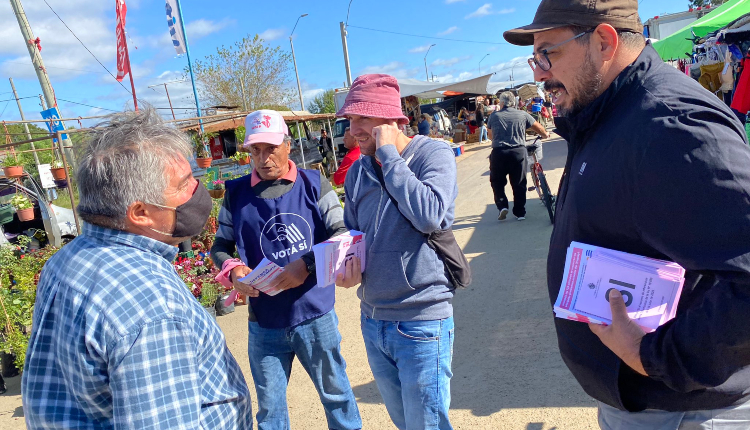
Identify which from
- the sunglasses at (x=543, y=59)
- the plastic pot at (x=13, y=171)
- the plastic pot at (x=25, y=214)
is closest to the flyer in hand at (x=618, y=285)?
the sunglasses at (x=543, y=59)

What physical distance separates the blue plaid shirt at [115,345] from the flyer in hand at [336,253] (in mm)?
709

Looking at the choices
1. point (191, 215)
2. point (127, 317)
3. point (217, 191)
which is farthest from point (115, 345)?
point (217, 191)

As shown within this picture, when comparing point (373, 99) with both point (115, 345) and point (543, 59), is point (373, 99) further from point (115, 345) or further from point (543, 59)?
point (115, 345)

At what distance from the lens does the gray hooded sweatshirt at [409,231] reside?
193 centimetres

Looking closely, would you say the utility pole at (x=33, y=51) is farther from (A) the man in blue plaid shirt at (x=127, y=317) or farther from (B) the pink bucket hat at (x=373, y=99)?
(A) the man in blue plaid shirt at (x=127, y=317)

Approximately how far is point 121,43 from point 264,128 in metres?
7.73

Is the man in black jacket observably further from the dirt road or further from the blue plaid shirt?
the dirt road

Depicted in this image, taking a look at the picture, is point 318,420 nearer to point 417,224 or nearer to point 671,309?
point 417,224

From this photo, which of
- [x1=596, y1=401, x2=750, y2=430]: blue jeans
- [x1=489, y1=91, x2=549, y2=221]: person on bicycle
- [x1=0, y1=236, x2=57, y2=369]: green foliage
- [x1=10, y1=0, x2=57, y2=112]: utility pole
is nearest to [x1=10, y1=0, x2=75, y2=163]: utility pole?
[x1=10, y1=0, x2=57, y2=112]: utility pole

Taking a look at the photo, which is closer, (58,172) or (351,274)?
(351,274)

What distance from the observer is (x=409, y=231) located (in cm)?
205

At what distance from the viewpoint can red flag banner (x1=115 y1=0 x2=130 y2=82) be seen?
857cm

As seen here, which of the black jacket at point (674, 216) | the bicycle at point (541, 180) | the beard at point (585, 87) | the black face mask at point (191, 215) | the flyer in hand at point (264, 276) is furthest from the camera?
the bicycle at point (541, 180)

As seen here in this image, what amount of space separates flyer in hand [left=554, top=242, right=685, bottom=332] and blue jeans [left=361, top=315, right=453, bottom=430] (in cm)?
78
